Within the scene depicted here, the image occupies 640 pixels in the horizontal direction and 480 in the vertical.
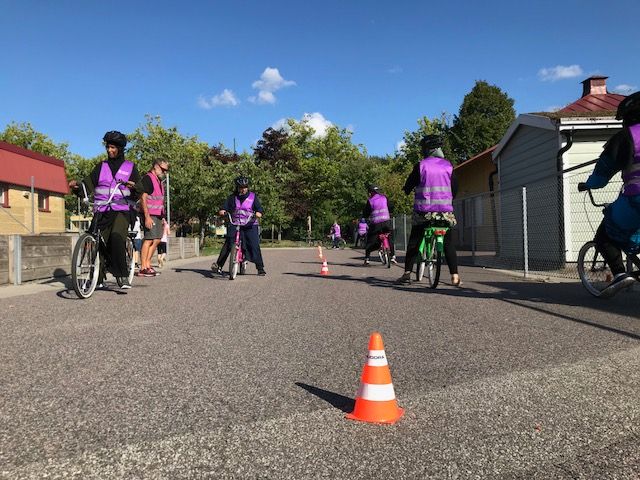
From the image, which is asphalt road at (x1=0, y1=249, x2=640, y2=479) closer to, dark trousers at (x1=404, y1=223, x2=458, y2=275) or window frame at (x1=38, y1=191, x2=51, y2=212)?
dark trousers at (x1=404, y1=223, x2=458, y2=275)

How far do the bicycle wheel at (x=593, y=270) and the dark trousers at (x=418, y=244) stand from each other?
65.8 inches

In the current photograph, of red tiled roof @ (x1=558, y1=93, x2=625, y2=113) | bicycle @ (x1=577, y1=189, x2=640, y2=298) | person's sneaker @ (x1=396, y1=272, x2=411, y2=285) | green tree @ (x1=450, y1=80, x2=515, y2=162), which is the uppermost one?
green tree @ (x1=450, y1=80, x2=515, y2=162)

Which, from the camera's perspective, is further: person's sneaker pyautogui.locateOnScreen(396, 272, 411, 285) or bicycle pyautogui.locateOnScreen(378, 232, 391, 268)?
bicycle pyautogui.locateOnScreen(378, 232, 391, 268)

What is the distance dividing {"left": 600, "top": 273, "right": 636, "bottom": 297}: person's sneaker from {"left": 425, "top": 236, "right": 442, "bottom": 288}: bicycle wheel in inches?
90.2

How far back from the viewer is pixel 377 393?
2555 mm

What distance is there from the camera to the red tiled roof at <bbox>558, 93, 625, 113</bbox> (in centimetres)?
1405

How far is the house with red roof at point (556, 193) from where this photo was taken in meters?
11.0

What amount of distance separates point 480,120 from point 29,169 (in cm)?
3791

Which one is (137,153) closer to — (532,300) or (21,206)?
(21,206)

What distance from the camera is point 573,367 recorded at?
135 inches

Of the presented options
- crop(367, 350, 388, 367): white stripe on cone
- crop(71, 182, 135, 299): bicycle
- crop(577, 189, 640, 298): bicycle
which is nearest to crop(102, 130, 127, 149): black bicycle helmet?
crop(71, 182, 135, 299): bicycle

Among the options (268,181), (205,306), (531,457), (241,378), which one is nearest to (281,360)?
(241,378)

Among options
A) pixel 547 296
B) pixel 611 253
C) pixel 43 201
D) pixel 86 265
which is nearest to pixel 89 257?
pixel 86 265

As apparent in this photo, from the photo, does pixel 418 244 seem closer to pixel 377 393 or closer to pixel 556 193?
pixel 556 193
